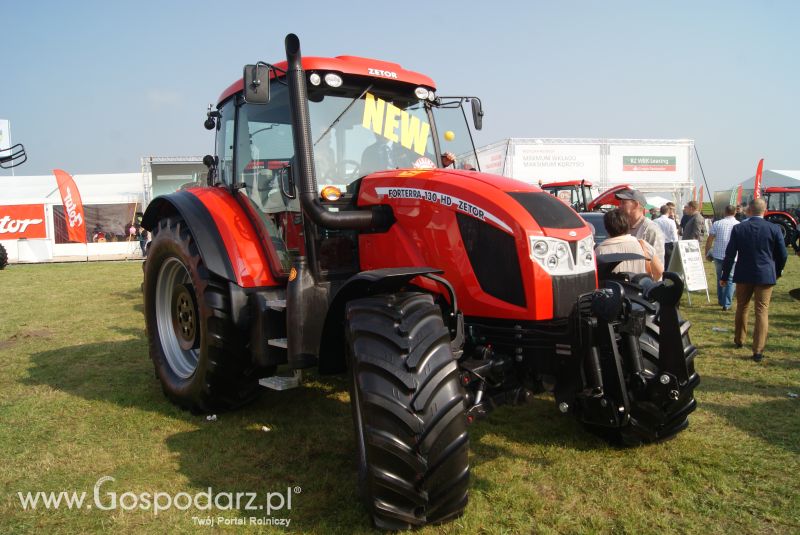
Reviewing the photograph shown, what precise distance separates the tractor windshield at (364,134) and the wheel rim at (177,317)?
63.1 inches

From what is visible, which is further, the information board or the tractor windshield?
the information board

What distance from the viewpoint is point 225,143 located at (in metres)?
4.80

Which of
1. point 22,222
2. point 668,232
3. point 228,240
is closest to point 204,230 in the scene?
point 228,240

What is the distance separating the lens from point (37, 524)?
304 cm

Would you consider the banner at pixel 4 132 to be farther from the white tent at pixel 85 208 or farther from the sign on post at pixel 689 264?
the sign on post at pixel 689 264

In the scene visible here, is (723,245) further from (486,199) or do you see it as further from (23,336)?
(23,336)

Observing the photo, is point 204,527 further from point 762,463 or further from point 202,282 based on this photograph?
point 762,463

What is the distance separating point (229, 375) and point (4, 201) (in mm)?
24158

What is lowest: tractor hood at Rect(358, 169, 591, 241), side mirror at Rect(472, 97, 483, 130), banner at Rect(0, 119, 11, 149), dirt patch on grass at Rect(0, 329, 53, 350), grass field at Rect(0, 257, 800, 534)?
dirt patch on grass at Rect(0, 329, 53, 350)

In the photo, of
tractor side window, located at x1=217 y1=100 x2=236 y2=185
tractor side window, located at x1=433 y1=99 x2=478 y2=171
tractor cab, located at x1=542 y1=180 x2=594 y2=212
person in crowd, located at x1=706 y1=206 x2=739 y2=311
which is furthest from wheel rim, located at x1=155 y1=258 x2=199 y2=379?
tractor cab, located at x1=542 y1=180 x2=594 y2=212

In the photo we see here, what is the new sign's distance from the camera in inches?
914

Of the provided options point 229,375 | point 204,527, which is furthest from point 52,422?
point 204,527

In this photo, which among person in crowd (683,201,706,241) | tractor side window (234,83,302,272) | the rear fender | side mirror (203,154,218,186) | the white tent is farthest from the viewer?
Result: the white tent

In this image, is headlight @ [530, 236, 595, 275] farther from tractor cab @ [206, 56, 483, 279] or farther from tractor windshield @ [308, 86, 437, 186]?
tractor windshield @ [308, 86, 437, 186]
